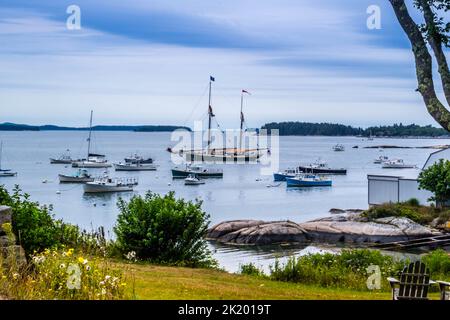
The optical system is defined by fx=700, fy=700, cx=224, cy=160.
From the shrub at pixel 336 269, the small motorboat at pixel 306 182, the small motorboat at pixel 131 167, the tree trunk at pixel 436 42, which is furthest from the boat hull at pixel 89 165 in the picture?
the tree trunk at pixel 436 42

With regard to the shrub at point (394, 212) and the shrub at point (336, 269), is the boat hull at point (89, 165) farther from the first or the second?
the shrub at point (336, 269)

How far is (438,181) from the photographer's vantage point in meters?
44.4

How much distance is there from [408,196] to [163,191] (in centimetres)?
5198

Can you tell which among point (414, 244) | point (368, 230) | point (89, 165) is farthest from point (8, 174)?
point (414, 244)

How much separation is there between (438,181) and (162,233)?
3023 centimetres

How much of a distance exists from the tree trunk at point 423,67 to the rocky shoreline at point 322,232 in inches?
1069

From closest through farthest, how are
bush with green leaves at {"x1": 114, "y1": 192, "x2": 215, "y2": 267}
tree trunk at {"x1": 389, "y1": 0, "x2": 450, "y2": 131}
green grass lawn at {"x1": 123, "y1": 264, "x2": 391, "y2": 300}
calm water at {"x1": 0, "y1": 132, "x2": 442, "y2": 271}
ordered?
green grass lawn at {"x1": 123, "y1": 264, "x2": 391, "y2": 300} < tree trunk at {"x1": 389, "y1": 0, "x2": 450, "y2": 131} < bush with green leaves at {"x1": 114, "y1": 192, "x2": 215, "y2": 267} < calm water at {"x1": 0, "y1": 132, "x2": 442, "y2": 271}

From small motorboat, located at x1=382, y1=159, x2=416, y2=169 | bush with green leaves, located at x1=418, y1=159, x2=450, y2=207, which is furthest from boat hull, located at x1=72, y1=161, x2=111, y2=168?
bush with green leaves, located at x1=418, y1=159, x2=450, y2=207

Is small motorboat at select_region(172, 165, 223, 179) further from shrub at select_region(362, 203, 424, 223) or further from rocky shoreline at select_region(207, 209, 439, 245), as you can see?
rocky shoreline at select_region(207, 209, 439, 245)

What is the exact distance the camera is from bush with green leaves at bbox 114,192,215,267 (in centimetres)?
1838

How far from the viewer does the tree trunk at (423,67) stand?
12.5 m

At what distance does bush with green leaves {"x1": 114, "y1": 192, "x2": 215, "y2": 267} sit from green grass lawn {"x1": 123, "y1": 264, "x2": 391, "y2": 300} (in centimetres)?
123
